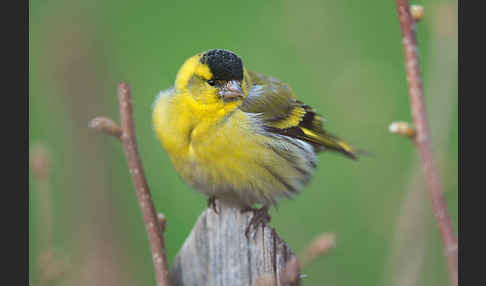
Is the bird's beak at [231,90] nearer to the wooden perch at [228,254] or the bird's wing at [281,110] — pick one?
the bird's wing at [281,110]

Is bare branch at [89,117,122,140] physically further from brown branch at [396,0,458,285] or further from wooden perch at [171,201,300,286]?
brown branch at [396,0,458,285]

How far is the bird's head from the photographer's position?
2.86 m

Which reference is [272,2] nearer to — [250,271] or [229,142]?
[229,142]

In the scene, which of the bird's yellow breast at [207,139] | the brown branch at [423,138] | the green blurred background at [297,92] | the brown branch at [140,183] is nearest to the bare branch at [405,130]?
the brown branch at [423,138]

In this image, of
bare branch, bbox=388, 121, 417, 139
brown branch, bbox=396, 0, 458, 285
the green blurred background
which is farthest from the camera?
the green blurred background

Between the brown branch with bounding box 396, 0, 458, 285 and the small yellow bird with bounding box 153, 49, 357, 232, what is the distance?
4.01 ft

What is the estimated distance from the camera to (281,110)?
3338 millimetres

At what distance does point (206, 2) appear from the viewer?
5.05 metres

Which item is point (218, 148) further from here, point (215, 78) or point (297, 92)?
point (297, 92)

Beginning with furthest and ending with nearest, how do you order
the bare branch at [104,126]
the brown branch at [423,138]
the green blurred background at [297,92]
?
the green blurred background at [297,92]
the bare branch at [104,126]
the brown branch at [423,138]

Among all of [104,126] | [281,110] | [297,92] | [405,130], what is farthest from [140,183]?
[297,92]

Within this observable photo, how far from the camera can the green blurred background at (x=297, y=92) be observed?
10.3 ft

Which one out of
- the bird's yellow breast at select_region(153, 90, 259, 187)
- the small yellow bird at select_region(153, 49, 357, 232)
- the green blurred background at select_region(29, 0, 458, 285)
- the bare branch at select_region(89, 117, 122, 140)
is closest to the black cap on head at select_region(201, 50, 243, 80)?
the small yellow bird at select_region(153, 49, 357, 232)

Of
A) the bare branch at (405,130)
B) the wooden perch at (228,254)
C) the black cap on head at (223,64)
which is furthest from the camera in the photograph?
the black cap on head at (223,64)
